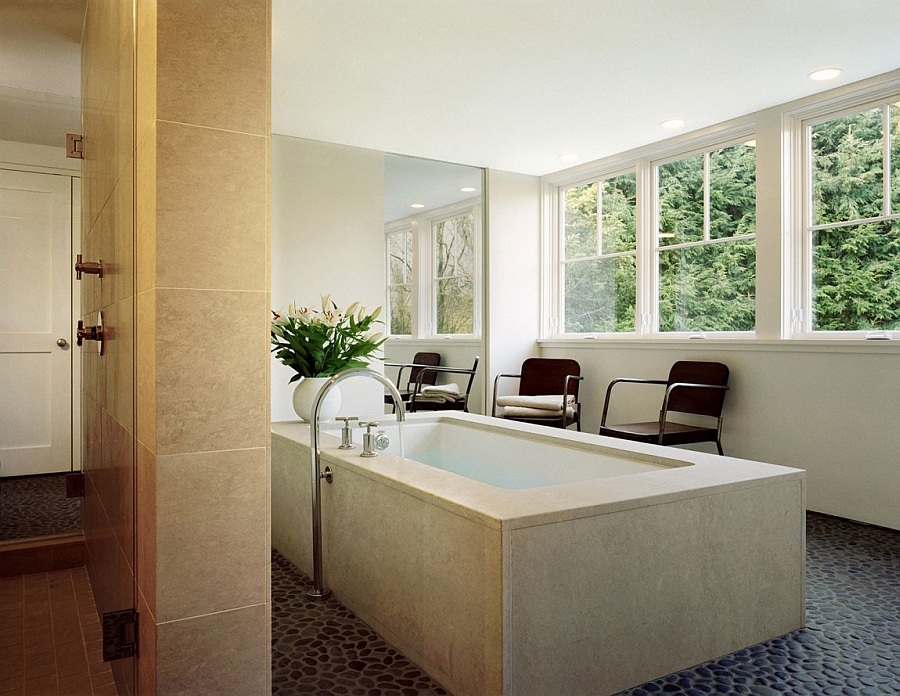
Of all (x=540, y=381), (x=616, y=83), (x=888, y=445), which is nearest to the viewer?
(x=888, y=445)

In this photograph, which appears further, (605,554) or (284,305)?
(284,305)

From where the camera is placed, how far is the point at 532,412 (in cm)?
464

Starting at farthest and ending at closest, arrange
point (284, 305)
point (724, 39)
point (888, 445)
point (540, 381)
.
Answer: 1. point (540, 381)
2. point (284, 305)
3. point (888, 445)
4. point (724, 39)

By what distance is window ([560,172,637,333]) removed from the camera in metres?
5.02

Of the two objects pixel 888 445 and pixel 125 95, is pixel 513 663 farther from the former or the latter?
pixel 888 445

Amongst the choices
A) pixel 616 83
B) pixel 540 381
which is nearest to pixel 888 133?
pixel 616 83

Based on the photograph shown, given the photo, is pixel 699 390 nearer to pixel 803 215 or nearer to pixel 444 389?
pixel 803 215

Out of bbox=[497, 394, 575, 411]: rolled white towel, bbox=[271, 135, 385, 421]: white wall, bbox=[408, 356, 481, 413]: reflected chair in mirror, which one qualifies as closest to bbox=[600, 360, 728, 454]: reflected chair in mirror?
bbox=[497, 394, 575, 411]: rolled white towel

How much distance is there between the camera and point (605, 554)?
1.69m

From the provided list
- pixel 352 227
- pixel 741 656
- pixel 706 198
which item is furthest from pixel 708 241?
pixel 741 656

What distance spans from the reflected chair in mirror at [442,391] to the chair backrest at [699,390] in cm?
155

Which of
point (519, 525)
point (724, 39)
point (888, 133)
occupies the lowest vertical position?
point (519, 525)

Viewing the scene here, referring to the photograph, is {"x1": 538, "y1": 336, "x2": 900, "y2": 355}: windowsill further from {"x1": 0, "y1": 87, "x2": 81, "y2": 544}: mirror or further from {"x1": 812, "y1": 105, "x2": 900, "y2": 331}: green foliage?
{"x1": 0, "y1": 87, "x2": 81, "y2": 544}: mirror

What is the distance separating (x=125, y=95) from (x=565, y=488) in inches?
57.3
